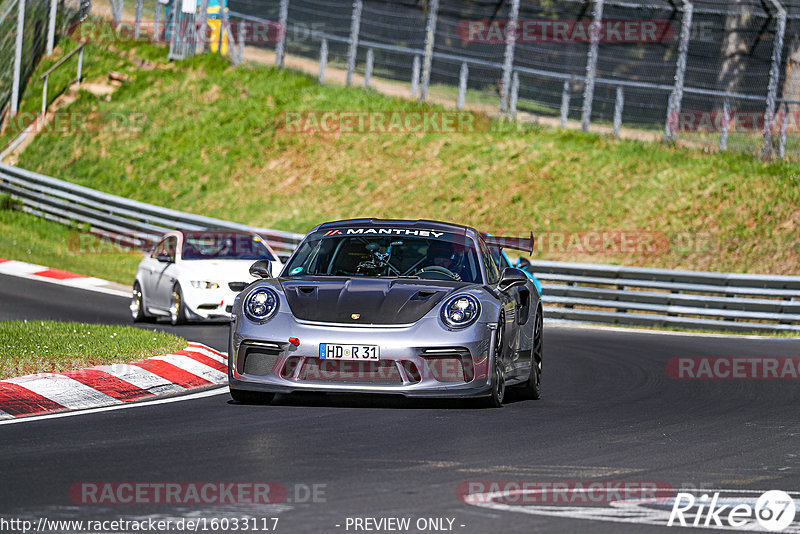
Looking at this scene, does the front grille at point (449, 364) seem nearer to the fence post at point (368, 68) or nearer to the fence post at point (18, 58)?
the fence post at point (368, 68)

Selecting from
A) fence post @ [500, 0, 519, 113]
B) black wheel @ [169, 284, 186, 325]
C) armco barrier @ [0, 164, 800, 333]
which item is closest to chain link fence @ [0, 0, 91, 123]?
fence post @ [500, 0, 519, 113]

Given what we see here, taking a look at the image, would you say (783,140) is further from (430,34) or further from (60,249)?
(60,249)

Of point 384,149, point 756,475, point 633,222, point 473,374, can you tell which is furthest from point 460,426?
point 384,149

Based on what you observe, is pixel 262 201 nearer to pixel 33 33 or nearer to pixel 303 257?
pixel 33 33

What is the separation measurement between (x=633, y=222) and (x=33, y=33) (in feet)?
61.7

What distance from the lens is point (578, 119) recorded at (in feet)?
92.4

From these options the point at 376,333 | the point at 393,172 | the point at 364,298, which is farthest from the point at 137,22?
the point at 376,333

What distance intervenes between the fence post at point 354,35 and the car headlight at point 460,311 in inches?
901

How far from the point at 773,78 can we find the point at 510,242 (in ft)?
46.9

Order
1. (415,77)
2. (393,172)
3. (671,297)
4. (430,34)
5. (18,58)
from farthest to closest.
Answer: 1. (18,58)
2. (415,77)
3. (393,172)
4. (430,34)
5. (671,297)

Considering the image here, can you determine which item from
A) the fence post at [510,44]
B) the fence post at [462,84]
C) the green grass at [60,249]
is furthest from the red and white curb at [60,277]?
the fence post at [510,44]

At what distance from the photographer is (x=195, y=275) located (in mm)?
16938

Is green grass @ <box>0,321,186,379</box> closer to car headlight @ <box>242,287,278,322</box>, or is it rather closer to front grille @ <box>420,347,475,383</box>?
car headlight @ <box>242,287,278,322</box>

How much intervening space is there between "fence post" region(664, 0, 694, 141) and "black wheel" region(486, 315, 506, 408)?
57.0 ft
